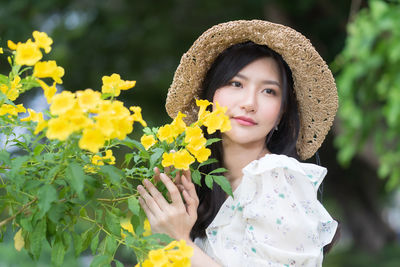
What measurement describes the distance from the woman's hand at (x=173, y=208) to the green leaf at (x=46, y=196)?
376 millimetres

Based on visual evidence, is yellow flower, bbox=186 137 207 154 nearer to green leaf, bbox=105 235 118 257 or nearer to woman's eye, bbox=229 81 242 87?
green leaf, bbox=105 235 118 257

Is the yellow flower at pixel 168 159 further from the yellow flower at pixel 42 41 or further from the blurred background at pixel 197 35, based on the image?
the blurred background at pixel 197 35

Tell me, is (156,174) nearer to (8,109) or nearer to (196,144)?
(196,144)

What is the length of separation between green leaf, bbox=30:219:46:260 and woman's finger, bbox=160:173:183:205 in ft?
1.10

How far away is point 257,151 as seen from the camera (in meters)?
1.88

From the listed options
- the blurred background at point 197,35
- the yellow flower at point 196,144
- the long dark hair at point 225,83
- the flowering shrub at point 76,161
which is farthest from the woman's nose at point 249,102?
the blurred background at point 197,35

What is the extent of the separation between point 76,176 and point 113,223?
0.25 meters

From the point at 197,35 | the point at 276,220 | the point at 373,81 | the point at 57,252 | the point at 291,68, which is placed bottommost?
the point at 276,220

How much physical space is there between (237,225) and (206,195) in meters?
0.27

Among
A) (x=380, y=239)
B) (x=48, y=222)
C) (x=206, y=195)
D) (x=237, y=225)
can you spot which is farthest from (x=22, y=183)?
(x=380, y=239)

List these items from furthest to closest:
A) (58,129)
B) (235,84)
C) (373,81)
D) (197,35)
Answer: (197,35) < (373,81) < (235,84) < (58,129)

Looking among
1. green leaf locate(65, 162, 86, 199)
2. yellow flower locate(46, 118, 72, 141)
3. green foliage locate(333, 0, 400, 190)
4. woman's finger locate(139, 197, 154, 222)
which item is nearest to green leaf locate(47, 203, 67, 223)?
green leaf locate(65, 162, 86, 199)

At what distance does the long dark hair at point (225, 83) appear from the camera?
1.82 m

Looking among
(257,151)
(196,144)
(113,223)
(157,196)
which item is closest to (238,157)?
(257,151)
